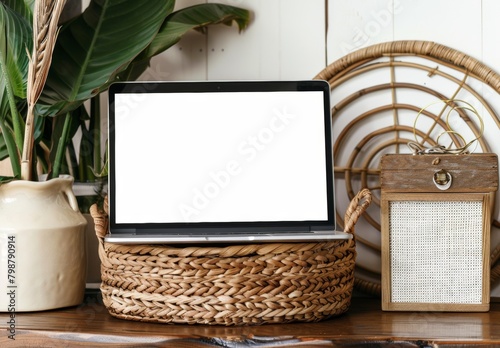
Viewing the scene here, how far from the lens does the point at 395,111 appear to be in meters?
1.10

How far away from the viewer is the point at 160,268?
2.77ft

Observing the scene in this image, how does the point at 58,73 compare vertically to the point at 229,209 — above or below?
above

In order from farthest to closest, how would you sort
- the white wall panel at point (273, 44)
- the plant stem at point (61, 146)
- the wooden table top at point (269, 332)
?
the white wall panel at point (273, 44) → the plant stem at point (61, 146) → the wooden table top at point (269, 332)

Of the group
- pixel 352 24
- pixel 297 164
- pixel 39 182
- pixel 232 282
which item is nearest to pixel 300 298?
pixel 232 282

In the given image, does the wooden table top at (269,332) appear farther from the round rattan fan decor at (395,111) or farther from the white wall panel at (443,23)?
the white wall panel at (443,23)

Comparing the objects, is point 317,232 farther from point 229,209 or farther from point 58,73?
point 58,73

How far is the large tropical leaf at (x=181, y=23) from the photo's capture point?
3.51ft

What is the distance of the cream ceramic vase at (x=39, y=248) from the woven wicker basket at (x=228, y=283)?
0.41ft

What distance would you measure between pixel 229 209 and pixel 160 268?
5.7 inches

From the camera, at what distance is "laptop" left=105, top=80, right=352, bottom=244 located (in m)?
0.93

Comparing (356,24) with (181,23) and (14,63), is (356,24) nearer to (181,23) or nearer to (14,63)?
(181,23)

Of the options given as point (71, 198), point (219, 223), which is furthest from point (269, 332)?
point (71, 198)

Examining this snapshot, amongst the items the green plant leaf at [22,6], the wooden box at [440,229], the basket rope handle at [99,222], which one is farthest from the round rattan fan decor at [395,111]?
the green plant leaf at [22,6]

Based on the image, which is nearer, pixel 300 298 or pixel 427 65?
pixel 300 298
